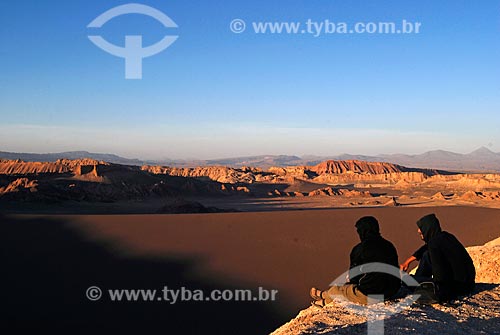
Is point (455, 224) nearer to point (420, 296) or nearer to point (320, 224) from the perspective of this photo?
point (320, 224)

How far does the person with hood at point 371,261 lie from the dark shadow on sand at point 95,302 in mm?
4242

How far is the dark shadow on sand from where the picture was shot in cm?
860

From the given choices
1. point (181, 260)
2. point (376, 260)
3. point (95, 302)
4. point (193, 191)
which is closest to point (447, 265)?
point (376, 260)

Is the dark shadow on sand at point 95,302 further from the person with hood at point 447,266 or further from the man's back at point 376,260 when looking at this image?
the person with hood at point 447,266

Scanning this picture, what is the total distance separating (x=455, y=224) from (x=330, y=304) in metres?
13.8

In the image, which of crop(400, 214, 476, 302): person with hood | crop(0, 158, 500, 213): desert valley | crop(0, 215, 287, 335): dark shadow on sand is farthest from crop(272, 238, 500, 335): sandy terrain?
crop(0, 158, 500, 213): desert valley

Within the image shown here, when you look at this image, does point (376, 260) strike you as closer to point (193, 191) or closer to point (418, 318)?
point (418, 318)

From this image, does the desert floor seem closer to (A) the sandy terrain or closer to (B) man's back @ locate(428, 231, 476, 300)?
(A) the sandy terrain

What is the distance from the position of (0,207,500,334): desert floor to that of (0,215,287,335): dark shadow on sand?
0.08 feet

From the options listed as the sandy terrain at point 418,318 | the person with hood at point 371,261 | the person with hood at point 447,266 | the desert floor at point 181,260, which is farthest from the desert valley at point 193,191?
the person with hood at point 447,266

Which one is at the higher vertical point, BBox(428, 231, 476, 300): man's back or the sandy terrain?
BBox(428, 231, 476, 300): man's back

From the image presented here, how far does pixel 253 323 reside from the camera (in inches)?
346

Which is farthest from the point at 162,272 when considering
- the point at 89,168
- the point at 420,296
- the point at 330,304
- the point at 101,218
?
the point at 89,168

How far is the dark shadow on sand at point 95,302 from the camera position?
8.60m
